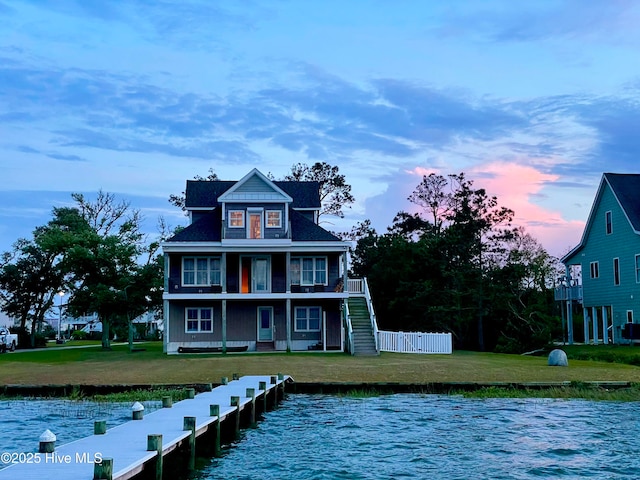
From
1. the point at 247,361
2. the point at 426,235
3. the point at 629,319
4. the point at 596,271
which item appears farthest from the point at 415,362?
the point at 426,235

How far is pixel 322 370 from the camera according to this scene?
→ 28.5 metres

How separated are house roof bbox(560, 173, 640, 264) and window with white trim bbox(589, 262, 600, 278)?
167cm

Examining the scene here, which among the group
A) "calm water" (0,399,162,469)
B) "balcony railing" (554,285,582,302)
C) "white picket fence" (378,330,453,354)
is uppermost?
"balcony railing" (554,285,582,302)

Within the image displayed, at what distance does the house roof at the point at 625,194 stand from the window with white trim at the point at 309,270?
17.2 metres

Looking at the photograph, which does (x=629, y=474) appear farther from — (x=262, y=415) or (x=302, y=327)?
(x=302, y=327)

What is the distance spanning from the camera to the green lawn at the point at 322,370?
25.5 metres

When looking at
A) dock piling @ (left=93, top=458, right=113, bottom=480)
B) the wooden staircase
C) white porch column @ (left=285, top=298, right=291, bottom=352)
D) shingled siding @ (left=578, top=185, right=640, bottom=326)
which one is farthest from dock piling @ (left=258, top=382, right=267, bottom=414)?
shingled siding @ (left=578, top=185, right=640, bottom=326)

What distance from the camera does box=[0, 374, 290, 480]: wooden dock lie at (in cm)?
1025

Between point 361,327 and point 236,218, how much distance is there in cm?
868

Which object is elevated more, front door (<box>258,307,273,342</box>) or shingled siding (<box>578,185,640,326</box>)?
shingled siding (<box>578,185,640,326</box>)

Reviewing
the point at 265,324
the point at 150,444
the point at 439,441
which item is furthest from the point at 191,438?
the point at 265,324

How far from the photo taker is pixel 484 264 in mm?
52375

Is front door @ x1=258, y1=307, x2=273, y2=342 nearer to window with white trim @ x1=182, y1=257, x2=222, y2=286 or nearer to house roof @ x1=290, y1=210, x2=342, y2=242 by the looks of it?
window with white trim @ x1=182, y1=257, x2=222, y2=286

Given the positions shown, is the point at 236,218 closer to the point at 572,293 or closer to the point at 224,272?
the point at 224,272
